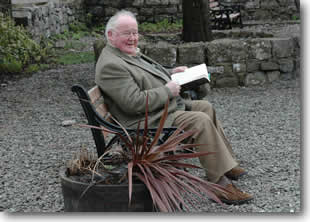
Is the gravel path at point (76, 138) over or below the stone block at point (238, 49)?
below

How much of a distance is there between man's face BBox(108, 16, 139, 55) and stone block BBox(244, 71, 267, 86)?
4.50m

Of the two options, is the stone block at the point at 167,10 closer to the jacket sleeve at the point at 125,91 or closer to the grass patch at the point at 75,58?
the grass patch at the point at 75,58

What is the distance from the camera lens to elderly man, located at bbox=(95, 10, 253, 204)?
3.83m

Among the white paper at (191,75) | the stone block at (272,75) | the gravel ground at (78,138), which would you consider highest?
the white paper at (191,75)

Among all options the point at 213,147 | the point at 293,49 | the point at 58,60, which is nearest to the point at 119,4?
the point at 58,60

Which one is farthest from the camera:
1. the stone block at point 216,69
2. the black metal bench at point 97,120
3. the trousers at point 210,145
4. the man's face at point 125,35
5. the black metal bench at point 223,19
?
the black metal bench at point 223,19

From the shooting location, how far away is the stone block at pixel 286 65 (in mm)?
8375

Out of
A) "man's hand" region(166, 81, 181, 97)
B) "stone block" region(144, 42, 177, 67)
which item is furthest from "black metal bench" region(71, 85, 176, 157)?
"stone block" region(144, 42, 177, 67)

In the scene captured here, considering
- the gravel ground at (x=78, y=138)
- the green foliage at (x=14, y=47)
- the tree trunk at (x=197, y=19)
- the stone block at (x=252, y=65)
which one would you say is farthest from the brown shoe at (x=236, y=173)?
the green foliage at (x=14, y=47)

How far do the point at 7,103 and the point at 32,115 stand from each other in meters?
0.79

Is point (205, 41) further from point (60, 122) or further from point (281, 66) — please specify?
point (60, 122)

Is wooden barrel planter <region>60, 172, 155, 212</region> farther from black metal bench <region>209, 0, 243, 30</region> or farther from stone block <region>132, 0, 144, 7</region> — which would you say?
stone block <region>132, 0, 144, 7</region>

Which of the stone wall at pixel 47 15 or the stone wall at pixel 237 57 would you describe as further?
the stone wall at pixel 47 15

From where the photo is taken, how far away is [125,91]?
3801 millimetres
